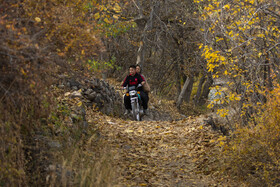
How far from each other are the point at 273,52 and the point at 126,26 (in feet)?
19.0

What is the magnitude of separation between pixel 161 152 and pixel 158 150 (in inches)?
6.0

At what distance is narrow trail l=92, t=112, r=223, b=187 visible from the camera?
5.79 m

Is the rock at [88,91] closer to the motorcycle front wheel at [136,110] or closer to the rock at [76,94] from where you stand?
the rock at [76,94]

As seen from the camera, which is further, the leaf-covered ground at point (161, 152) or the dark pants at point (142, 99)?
the dark pants at point (142, 99)

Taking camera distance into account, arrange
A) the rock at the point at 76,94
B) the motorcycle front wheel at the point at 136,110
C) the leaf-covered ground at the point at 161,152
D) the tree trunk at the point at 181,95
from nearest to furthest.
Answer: the leaf-covered ground at the point at 161,152 → the rock at the point at 76,94 → the motorcycle front wheel at the point at 136,110 → the tree trunk at the point at 181,95

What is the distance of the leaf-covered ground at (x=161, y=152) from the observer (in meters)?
5.79

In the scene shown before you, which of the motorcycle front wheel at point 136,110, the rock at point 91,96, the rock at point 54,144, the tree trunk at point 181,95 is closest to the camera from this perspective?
the rock at point 54,144

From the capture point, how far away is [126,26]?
36.3 feet

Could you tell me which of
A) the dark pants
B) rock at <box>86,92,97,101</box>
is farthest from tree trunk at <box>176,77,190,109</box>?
rock at <box>86,92,97,101</box>

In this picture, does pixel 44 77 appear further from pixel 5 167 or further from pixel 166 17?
pixel 166 17

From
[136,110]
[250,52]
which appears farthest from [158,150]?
[136,110]

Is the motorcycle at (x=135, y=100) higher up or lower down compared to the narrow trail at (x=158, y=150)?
higher up

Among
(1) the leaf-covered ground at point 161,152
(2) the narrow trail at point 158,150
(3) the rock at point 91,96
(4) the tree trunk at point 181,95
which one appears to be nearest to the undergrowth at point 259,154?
(1) the leaf-covered ground at point 161,152

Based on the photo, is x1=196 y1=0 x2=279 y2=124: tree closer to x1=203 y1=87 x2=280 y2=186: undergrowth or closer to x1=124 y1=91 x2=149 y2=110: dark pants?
x1=203 y1=87 x2=280 y2=186: undergrowth
